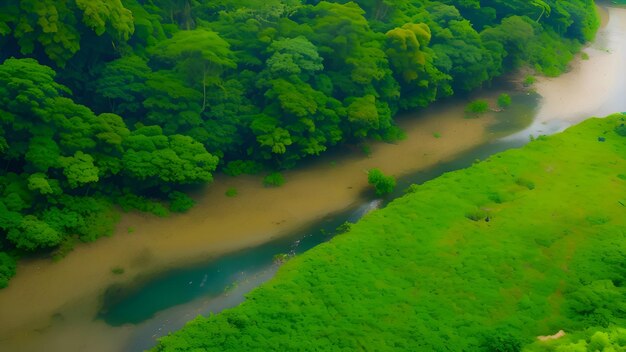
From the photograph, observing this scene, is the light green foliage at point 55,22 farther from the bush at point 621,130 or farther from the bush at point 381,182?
the bush at point 621,130

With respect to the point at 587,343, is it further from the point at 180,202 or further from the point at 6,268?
the point at 6,268

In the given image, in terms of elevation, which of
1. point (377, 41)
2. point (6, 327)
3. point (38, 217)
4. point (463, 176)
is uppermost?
point (377, 41)

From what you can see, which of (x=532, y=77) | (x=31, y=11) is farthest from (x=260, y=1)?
(x=532, y=77)

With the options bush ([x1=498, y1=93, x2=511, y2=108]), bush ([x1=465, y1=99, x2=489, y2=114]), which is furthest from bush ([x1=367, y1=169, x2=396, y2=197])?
bush ([x1=498, y1=93, x2=511, y2=108])

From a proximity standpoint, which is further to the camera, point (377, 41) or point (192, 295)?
point (377, 41)

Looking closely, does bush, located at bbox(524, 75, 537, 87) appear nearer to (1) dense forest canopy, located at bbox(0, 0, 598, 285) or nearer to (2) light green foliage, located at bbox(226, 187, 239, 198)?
(1) dense forest canopy, located at bbox(0, 0, 598, 285)

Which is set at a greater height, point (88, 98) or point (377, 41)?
point (377, 41)

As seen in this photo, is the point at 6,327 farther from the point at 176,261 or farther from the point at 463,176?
the point at 463,176
